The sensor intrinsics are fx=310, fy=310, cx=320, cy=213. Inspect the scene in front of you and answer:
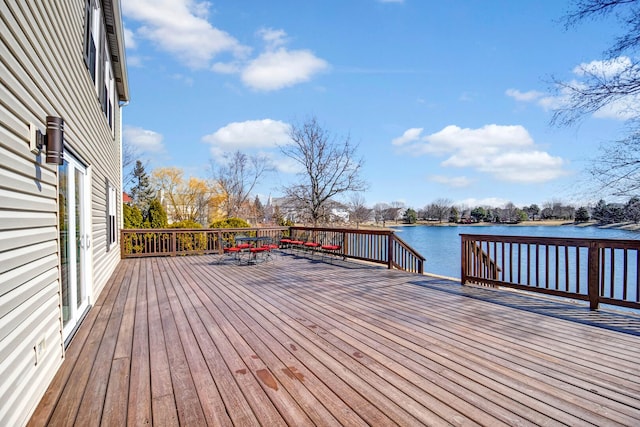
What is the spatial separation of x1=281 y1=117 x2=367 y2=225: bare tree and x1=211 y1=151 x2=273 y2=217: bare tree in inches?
322

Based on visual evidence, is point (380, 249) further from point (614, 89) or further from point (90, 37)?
→ point (90, 37)

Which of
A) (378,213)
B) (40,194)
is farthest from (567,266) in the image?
(378,213)

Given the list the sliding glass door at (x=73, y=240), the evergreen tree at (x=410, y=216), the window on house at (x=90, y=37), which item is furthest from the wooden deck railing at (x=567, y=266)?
the evergreen tree at (x=410, y=216)

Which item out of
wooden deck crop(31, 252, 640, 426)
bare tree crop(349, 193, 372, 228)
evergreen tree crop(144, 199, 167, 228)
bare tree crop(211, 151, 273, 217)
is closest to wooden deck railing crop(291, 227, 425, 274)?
wooden deck crop(31, 252, 640, 426)

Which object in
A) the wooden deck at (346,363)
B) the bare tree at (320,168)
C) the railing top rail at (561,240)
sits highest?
the bare tree at (320,168)

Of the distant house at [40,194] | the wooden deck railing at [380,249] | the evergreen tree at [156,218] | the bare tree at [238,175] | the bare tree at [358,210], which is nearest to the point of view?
the distant house at [40,194]

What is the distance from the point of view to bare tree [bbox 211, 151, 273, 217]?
22.9 metres

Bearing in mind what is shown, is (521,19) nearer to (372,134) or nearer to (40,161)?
(372,134)

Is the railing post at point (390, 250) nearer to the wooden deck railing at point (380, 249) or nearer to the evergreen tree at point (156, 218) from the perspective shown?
the wooden deck railing at point (380, 249)

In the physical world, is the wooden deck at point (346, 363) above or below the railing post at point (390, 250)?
below

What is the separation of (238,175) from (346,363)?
72.7ft

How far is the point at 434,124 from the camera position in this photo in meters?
17.8

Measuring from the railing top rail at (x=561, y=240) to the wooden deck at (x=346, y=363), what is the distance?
0.84 meters

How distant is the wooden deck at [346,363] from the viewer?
5.90ft
